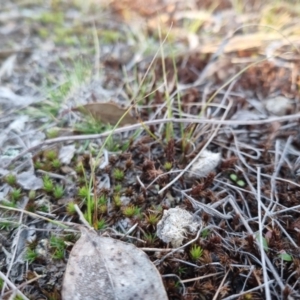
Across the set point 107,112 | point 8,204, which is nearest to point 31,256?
point 8,204

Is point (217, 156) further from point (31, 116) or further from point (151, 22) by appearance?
point (151, 22)

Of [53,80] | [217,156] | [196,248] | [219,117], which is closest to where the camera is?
[196,248]

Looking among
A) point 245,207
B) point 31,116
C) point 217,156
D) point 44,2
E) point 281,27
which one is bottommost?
point 245,207

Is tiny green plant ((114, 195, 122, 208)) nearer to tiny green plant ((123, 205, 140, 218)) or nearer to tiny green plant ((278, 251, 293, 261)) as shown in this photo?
tiny green plant ((123, 205, 140, 218))

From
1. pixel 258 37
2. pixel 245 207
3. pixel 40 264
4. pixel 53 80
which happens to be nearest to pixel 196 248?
pixel 245 207

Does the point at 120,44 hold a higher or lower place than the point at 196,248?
higher

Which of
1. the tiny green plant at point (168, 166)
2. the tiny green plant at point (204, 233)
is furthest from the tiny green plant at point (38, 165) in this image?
the tiny green plant at point (204, 233)

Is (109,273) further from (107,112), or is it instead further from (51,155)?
(107,112)
